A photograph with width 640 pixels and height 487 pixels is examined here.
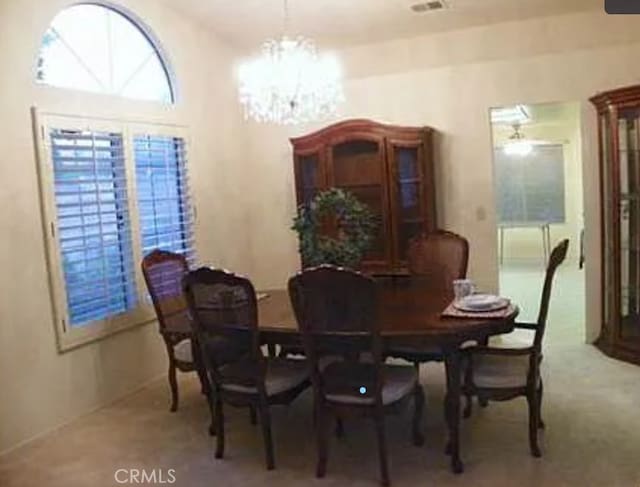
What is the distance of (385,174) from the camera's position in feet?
Result: 18.2

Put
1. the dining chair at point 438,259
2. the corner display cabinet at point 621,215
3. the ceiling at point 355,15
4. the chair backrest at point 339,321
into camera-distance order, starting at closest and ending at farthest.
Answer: the chair backrest at point 339,321
the dining chair at point 438,259
the corner display cabinet at point 621,215
the ceiling at point 355,15

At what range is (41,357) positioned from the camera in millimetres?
3979

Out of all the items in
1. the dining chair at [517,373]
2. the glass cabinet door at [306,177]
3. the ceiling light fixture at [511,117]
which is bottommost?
the dining chair at [517,373]

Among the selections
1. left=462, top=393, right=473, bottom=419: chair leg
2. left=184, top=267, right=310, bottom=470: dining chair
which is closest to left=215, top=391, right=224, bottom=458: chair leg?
left=184, top=267, right=310, bottom=470: dining chair

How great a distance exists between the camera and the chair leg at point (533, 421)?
3240 mm

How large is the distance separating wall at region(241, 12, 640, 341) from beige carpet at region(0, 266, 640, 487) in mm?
1601

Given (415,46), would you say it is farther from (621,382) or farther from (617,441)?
(617,441)

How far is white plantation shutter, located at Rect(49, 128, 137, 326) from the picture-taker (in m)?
4.13

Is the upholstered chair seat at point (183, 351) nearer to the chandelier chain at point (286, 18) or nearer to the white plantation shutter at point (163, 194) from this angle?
the white plantation shutter at point (163, 194)

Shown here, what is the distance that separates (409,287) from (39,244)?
2.35 meters

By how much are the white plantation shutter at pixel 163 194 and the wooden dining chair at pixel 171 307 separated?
435 millimetres

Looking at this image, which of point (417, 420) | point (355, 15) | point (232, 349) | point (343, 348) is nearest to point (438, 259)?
point (417, 420)

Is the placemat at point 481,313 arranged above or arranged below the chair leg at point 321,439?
above

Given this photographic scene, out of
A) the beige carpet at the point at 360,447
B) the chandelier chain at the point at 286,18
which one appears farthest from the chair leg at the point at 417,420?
the chandelier chain at the point at 286,18
